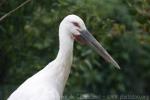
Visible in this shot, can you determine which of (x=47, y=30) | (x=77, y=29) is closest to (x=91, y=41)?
(x=77, y=29)

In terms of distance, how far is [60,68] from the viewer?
977cm

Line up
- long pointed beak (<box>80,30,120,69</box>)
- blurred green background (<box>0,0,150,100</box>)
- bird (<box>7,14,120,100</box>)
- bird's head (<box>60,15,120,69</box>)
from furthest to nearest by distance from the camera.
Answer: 1. blurred green background (<box>0,0,150,100</box>)
2. long pointed beak (<box>80,30,120,69</box>)
3. bird's head (<box>60,15,120,69</box>)
4. bird (<box>7,14,120,100</box>)

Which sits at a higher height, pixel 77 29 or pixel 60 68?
pixel 77 29

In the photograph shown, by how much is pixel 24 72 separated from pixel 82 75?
266 centimetres

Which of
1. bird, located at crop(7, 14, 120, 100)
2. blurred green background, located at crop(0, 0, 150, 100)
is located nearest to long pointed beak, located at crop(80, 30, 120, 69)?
bird, located at crop(7, 14, 120, 100)

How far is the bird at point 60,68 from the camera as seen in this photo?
31.2ft

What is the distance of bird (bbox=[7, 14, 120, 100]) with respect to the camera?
9.52 m

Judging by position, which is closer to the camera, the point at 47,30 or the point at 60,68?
the point at 60,68

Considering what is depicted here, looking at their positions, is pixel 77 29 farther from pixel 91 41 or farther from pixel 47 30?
pixel 47 30

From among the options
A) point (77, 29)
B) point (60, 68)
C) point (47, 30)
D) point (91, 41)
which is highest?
point (77, 29)

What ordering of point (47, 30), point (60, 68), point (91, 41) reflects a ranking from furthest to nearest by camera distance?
1. point (47, 30)
2. point (91, 41)
3. point (60, 68)

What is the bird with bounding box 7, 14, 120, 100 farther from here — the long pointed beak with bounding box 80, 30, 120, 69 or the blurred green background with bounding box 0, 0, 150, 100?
the blurred green background with bounding box 0, 0, 150, 100

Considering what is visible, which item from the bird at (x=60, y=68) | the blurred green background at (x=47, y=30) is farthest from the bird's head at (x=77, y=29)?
the blurred green background at (x=47, y=30)

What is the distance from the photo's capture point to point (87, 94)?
501 inches
